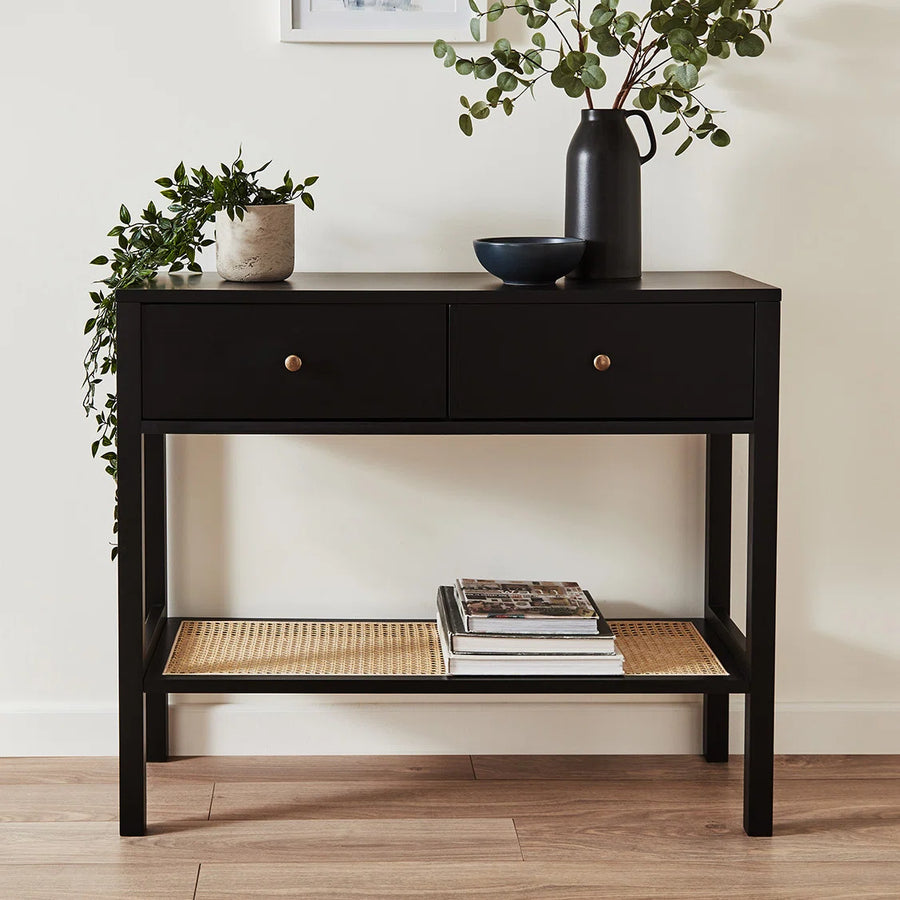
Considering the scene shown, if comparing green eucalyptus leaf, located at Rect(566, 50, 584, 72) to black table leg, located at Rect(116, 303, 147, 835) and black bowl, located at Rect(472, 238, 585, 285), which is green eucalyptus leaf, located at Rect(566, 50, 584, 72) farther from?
black table leg, located at Rect(116, 303, 147, 835)

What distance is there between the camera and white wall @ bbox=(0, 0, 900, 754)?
2.02 metres

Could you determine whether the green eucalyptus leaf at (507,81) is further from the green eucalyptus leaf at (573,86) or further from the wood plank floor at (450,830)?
the wood plank floor at (450,830)

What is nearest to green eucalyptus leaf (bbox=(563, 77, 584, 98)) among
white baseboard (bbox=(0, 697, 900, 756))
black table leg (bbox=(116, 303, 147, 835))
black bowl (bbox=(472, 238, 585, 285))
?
black bowl (bbox=(472, 238, 585, 285))

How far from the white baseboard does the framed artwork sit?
1.13 m

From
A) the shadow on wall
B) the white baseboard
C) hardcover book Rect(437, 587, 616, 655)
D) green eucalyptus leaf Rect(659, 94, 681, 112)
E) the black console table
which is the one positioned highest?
green eucalyptus leaf Rect(659, 94, 681, 112)

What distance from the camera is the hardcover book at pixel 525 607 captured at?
184 cm

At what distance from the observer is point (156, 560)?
6.79 feet

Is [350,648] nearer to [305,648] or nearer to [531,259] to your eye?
[305,648]

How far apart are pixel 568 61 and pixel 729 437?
68 cm

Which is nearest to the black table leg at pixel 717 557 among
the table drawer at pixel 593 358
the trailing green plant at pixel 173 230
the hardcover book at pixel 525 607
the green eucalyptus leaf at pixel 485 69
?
the hardcover book at pixel 525 607

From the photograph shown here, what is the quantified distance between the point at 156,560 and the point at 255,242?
0.61 meters

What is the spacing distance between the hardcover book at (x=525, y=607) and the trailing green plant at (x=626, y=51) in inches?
28.9

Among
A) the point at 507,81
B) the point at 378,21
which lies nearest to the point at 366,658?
the point at 507,81

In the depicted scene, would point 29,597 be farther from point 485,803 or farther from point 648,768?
point 648,768
